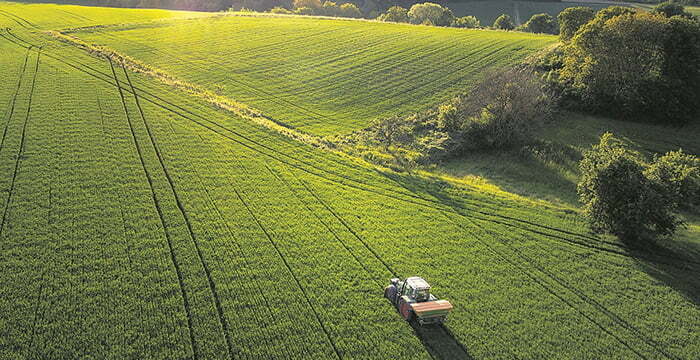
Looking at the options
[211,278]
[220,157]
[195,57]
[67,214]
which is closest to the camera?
[211,278]

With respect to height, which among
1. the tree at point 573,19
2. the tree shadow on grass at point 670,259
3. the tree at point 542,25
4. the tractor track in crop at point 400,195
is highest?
the tree at point 542,25

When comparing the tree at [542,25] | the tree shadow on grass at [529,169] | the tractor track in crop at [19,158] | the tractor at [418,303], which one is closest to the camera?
the tractor at [418,303]

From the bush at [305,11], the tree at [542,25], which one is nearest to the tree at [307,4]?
the bush at [305,11]

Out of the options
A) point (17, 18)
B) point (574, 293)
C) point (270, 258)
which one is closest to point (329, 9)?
point (17, 18)

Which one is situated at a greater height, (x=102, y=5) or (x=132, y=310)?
(x=102, y=5)

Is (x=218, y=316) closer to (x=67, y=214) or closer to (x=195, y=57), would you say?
(x=67, y=214)

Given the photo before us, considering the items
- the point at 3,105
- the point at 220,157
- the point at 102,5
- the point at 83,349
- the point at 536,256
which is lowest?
the point at 83,349

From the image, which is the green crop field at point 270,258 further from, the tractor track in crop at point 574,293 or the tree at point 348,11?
the tree at point 348,11

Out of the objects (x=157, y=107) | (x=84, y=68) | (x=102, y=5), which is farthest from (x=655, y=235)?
(x=102, y=5)
